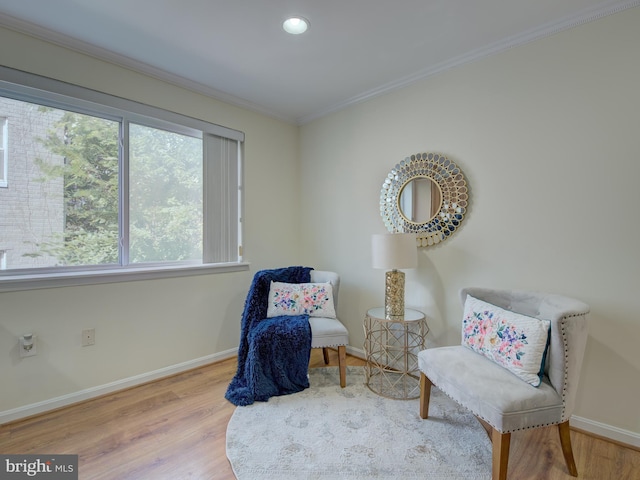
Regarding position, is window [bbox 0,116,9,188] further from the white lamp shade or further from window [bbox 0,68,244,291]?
the white lamp shade

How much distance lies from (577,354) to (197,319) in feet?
8.75

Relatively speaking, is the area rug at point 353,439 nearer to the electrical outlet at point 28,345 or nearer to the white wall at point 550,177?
the white wall at point 550,177

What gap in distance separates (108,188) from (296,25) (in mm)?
1792

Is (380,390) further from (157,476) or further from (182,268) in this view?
(182,268)

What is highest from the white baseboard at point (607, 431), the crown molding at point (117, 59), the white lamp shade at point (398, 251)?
the crown molding at point (117, 59)

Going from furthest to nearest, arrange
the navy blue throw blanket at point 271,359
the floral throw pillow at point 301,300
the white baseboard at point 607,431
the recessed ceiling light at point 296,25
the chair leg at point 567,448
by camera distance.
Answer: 1. the floral throw pillow at point 301,300
2. the navy blue throw blanket at point 271,359
3. the recessed ceiling light at point 296,25
4. the white baseboard at point 607,431
5. the chair leg at point 567,448

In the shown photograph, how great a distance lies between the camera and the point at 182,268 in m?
2.66

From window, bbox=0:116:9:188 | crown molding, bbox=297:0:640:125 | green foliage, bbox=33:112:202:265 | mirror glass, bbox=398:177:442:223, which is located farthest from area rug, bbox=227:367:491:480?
crown molding, bbox=297:0:640:125

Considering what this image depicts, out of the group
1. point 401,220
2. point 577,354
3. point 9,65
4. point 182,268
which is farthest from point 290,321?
point 9,65

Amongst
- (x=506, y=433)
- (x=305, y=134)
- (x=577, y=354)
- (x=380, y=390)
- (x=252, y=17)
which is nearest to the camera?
(x=506, y=433)

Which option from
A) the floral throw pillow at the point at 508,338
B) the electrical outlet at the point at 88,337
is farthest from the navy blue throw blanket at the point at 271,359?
the floral throw pillow at the point at 508,338

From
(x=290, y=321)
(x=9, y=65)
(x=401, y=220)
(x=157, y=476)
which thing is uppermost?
(x=9, y=65)

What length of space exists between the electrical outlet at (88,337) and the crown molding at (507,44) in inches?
112

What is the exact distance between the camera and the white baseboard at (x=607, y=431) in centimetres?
173
